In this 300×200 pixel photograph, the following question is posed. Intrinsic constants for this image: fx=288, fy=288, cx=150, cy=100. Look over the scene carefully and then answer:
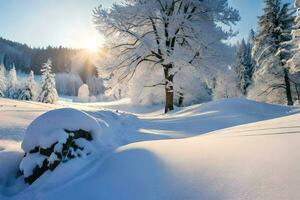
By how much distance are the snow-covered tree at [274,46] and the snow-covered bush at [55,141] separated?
19.4 m

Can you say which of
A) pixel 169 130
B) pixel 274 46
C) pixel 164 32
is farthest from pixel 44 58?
pixel 169 130

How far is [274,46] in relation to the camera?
2228 centimetres

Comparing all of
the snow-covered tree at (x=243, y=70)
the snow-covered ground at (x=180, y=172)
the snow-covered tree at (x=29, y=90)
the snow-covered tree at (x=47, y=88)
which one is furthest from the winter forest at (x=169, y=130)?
the snow-covered tree at (x=29, y=90)

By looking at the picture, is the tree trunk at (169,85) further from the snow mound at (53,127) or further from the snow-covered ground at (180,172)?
Answer: the snow-covered ground at (180,172)

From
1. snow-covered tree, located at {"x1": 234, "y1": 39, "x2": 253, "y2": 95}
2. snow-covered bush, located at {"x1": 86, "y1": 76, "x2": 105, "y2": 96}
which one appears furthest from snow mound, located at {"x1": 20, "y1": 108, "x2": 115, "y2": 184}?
snow-covered bush, located at {"x1": 86, "y1": 76, "x2": 105, "y2": 96}

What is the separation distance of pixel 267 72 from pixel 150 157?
70.4ft

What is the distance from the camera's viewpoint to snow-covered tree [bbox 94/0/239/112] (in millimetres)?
13530

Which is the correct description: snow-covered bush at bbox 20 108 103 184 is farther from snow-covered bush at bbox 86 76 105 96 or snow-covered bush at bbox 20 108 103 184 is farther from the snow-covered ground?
snow-covered bush at bbox 86 76 105 96

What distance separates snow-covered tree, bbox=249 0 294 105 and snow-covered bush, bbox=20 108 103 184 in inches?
764

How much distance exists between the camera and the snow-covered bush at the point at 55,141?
4.30 m

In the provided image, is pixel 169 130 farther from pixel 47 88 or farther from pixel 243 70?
pixel 243 70

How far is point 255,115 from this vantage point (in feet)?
33.1

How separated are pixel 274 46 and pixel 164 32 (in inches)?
472

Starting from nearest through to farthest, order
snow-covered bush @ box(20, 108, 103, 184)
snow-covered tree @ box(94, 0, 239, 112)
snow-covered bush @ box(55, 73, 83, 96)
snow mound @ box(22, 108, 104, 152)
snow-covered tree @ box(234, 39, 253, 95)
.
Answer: snow-covered bush @ box(20, 108, 103, 184)
snow mound @ box(22, 108, 104, 152)
snow-covered tree @ box(94, 0, 239, 112)
snow-covered tree @ box(234, 39, 253, 95)
snow-covered bush @ box(55, 73, 83, 96)
